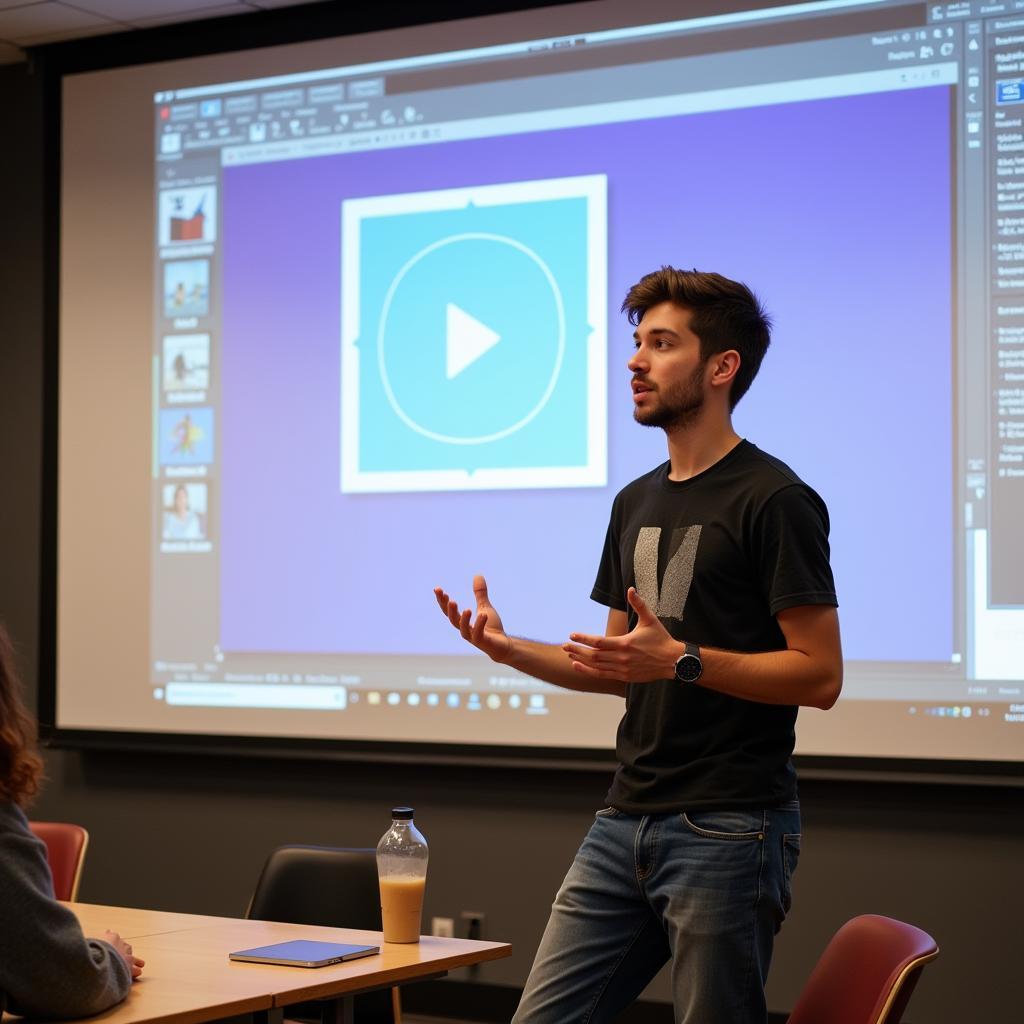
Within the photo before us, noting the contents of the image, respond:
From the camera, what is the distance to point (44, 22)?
4.84 m

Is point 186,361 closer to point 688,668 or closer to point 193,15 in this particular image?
point 193,15

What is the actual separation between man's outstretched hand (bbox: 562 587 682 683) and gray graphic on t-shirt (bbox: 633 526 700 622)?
0.18 meters

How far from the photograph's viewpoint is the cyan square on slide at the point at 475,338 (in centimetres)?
418

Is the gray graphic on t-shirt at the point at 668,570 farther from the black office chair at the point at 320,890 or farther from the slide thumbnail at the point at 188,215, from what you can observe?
the slide thumbnail at the point at 188,215

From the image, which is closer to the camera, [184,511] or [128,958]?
[128,958]

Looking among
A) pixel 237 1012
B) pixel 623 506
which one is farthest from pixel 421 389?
pixel 237 1012

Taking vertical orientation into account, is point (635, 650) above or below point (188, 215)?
below

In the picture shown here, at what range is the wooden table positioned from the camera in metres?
1.91

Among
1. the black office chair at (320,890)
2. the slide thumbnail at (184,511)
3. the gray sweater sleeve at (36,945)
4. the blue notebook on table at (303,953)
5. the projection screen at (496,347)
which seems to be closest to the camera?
the gray sweater sleeve at (36,945)

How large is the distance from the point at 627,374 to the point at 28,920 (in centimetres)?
263

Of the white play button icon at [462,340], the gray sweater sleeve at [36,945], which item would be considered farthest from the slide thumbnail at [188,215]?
the gray sweater sleeve at [36,945]

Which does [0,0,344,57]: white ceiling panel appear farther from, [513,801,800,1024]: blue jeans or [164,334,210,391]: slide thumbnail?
[513,801,800,1024]: blue jeans

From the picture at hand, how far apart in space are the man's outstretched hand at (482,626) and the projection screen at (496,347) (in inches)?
63.4

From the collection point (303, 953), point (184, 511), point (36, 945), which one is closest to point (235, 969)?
point (303, 953)
